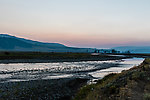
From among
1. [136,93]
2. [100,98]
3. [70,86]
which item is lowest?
[70,86]

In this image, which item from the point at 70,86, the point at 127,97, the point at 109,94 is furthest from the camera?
the point at 70,86

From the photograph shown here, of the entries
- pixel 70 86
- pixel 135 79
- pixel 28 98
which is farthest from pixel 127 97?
pixel 70 86

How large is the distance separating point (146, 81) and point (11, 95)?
1366 cm

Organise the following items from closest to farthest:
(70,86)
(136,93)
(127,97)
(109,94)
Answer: (127,97)
(136,93)
(109,94)
(70,86)

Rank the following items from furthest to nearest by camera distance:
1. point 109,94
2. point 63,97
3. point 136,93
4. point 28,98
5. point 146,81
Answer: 1. point 63,97
2. point 28,98
3. point 146,81
4. point 109,94
5. point 136,93

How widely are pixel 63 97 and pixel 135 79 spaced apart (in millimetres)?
8339

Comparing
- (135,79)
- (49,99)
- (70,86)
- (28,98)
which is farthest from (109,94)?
(70,86)

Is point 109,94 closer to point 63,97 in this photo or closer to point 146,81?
point 146,81

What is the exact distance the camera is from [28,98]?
53.8 feet

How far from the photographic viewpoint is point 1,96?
16.7m

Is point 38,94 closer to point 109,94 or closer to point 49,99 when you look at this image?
point 49,99

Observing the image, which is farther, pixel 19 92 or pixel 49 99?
pixel 19 92

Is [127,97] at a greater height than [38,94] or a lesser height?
greater

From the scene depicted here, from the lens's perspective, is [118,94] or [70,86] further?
[70,86]
